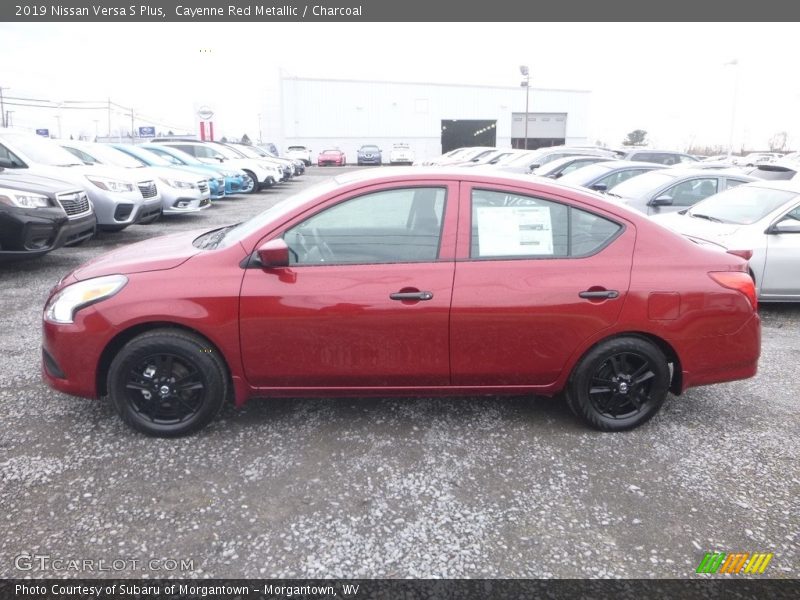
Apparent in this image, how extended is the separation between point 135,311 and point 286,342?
81 centimetres

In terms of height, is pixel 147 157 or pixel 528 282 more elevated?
pixel 147 157

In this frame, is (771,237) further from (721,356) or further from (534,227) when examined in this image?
(534,227)

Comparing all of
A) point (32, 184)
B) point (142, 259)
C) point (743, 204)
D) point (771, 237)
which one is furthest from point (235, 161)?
point (142, 259)

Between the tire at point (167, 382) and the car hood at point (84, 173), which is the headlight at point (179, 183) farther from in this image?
the tire at point (167, 382)

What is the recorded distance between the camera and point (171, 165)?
47.2 feet

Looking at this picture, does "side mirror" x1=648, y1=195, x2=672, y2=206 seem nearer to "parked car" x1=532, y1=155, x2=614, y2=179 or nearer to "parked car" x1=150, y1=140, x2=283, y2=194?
"parked car" x1=532, y1=155, x2=614, y2=179

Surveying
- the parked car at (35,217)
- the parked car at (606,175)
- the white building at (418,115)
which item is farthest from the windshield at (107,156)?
the white building at (418,115)

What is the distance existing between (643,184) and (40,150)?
30.1ft

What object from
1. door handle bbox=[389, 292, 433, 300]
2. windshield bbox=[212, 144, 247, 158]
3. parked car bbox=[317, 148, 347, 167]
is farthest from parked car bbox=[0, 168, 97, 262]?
parked car bbox=[317, 148, 347, 167]

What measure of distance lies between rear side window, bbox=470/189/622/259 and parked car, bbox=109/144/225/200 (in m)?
11.1

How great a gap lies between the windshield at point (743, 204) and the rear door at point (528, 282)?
3670 millimetres

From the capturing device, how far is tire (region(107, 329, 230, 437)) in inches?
130

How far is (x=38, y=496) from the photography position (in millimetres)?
2926

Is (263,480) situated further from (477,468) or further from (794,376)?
(794,376)
